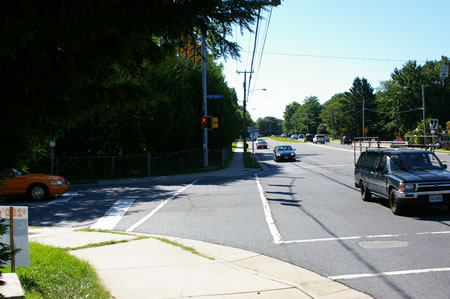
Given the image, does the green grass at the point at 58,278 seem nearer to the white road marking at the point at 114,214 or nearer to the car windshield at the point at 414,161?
the white road marking at the point at 114,214

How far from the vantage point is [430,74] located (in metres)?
90.3

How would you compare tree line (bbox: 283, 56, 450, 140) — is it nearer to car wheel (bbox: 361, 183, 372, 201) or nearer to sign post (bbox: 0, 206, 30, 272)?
car wheel (bbox: 361, 183, 372, 201)

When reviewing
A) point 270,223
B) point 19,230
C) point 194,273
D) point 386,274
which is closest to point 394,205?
point 270,223

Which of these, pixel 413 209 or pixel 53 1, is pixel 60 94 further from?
pixel 413 209

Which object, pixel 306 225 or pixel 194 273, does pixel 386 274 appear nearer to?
pixel 194 273

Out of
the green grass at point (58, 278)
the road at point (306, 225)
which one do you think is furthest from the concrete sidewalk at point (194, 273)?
the road at point (306, 225)

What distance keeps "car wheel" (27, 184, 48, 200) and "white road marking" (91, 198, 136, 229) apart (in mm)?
2965

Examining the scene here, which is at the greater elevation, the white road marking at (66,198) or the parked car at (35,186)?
the parked car at (35,186)

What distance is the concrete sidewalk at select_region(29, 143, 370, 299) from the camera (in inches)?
211

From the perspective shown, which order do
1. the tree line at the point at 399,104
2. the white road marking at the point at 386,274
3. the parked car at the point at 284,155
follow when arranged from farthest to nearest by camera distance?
1. the tree line at the point at 399,104
2. the parked car at the point at 284,155
3. the white road marking at the point at 386,274

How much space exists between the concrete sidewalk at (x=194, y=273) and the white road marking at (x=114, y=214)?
6.72 ft

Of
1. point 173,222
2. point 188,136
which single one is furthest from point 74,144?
point 173,222

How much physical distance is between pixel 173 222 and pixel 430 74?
93954 millimetres

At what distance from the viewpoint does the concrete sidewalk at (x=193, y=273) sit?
5359 millimetres
